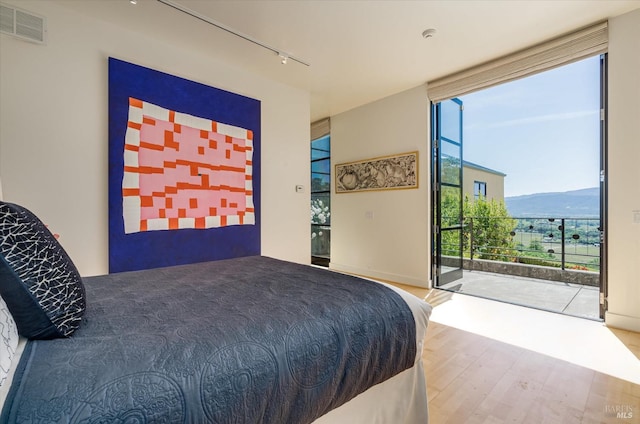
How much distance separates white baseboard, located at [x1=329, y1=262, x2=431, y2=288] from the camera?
410 centimetres

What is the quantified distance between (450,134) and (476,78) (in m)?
0.89

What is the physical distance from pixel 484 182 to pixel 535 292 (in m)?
3.36

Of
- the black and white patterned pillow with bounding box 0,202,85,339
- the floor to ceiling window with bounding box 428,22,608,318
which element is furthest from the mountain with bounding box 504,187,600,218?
the black and white patterned pillow with bounding box 0,202,85,339

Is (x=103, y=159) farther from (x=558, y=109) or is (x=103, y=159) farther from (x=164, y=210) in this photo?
(x=558, y=109)

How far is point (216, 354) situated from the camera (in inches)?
33.2

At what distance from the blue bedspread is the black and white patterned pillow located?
55mm

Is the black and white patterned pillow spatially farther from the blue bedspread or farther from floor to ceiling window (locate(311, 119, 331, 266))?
floor to ceiling window (locate(311, 119, 331, 266))

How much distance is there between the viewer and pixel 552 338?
2.47m

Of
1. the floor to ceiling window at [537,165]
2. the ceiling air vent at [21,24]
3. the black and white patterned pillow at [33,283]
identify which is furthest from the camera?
the floor to ceiling window at [537,165]

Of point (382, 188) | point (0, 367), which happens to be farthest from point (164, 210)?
point (382, 188)

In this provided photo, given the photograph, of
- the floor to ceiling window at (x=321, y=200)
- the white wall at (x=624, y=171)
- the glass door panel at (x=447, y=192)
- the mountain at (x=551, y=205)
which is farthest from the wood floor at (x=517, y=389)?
the floor to ceiling window at (x=321, y=200)

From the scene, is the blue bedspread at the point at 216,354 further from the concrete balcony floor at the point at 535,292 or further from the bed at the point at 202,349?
the concrete balcony floor at the point at 535,292

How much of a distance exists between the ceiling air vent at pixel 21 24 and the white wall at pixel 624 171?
4.89 metres

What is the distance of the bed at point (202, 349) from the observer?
0.68 m
